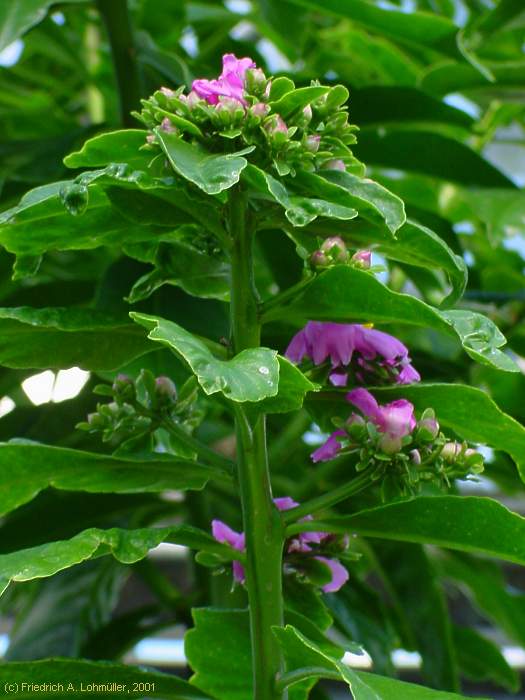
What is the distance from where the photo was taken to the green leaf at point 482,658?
3.68 feet

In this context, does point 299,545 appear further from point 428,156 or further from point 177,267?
point 428,156

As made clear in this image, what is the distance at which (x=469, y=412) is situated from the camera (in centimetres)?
48

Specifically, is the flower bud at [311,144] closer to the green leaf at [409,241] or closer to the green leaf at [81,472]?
the green leaf at [409,241]

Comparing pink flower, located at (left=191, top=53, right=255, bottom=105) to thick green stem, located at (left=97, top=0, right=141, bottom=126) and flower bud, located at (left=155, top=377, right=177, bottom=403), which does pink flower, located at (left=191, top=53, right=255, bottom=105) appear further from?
thick green stem, located at (left=97, top=0, right=141, bottom=126)

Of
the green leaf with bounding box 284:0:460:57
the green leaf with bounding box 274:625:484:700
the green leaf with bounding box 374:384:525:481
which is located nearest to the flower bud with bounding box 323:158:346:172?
the green leaf with bounding box 374:384:525:481

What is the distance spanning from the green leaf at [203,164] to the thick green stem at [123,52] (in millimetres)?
515

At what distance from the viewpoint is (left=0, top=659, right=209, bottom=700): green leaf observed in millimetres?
485

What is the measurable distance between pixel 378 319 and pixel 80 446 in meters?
0.56

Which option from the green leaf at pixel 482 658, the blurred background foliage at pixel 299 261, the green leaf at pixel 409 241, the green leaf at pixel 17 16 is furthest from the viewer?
the green leaf at pixel 482 658

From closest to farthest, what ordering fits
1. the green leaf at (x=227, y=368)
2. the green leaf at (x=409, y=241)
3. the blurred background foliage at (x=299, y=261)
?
the green leaf at (x=227, y=368), the green leaf at (x=409, y=241), the blurred background foliage at (x=299, y=261)

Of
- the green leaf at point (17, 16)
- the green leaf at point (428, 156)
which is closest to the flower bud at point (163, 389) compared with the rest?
the green leaf at point (17, 16)

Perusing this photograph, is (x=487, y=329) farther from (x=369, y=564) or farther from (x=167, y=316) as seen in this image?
(x=369, y=564)

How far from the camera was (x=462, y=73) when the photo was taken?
0.98m

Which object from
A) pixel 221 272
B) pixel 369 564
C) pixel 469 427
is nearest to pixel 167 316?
pixel 221 272
